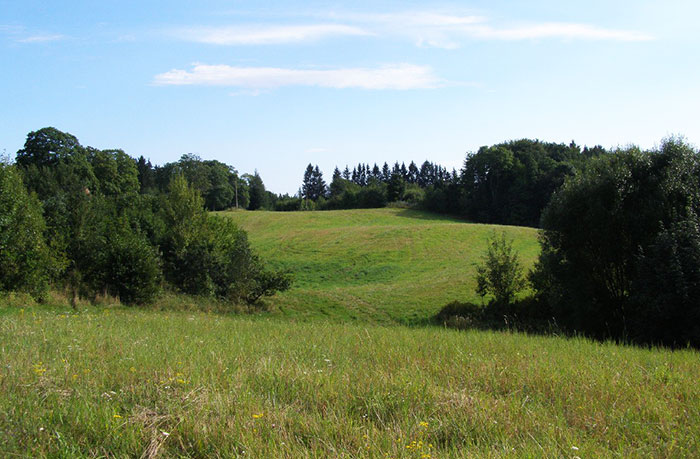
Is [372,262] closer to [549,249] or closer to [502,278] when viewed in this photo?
[502,278]

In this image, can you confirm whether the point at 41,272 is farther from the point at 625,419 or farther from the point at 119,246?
the point at 625,419

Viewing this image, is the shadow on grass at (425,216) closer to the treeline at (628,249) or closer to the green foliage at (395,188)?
the green foliage at (395,188)

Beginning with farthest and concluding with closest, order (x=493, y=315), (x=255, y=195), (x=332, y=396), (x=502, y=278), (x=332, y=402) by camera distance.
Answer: (x=255, y=195)
(x=502, y=278)
(x=493, y=315)
(x=332, y=396)
(x=332, y=402)

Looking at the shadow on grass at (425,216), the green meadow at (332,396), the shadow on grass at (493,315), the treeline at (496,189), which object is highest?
the treeline at (496,189)

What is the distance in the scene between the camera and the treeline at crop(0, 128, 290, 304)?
76.8 ft

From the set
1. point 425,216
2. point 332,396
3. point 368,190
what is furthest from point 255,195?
point 332,396

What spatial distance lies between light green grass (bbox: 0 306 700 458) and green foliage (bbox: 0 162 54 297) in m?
18.7

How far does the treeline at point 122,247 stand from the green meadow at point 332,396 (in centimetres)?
1696

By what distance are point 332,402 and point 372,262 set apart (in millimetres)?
43389

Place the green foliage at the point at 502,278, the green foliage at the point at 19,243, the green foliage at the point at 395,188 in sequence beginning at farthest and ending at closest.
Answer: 1. the green foliage at the point at 395,188
2. the green foliage at the point at 502,278
3. the green foliage at the point at 19,243

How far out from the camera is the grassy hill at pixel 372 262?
32031 mm

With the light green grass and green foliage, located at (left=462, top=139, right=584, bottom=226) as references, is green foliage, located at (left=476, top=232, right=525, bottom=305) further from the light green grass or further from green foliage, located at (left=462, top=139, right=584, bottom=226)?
green foliage, located at (left=462, top=139, right=584, bottom=226)

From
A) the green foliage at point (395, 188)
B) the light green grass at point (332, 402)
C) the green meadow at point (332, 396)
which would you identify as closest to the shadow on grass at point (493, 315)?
the green meadow at point (332, 396)

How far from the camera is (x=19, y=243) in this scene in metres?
23.4
